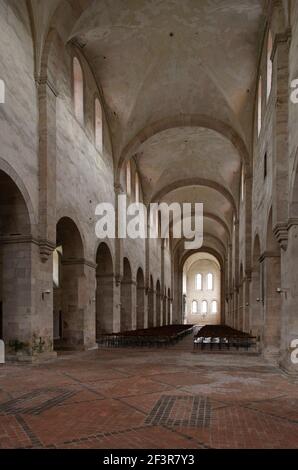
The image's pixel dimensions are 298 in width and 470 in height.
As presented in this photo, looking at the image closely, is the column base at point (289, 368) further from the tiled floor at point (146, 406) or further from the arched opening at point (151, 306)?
the arched opening at point (151, 306)

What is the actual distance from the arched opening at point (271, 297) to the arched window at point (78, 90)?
966cm

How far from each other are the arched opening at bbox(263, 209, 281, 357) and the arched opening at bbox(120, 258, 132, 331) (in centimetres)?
1401

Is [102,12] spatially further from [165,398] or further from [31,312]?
[165,398]

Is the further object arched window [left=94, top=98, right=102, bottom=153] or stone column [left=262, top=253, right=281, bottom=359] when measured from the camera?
arched window [left=94, top=98, right=102, bottom=153]

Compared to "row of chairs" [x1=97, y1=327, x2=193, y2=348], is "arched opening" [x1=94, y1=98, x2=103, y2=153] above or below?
above

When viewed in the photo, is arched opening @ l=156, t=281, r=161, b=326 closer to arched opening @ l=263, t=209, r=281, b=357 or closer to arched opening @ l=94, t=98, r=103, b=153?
arched opening @ l=94, t=98, r=103, b=153

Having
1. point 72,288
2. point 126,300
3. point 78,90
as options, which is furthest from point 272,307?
point 126,300

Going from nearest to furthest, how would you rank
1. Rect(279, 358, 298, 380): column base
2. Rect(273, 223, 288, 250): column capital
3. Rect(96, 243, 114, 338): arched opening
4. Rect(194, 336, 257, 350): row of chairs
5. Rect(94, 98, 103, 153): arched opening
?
Rect(279, 358, 298, 380): column base, Rect(273, 223, 288, 250): column capital, Rect(194, 336, 257, 350): row of chairs, Rect(94, 98, 103, 153): arched opening, Rect(96, 243, 114, 338): arched opening

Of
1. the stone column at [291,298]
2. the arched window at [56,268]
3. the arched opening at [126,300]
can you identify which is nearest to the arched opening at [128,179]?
the arched opening at [126,300]

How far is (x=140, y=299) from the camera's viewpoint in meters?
36.1

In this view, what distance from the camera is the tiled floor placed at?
22.0 ft

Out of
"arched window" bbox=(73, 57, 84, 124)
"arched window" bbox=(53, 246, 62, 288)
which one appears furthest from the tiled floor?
"arched window" bbox=(53, 246, 62, 288)

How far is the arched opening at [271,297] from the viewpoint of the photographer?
17.3 meters
